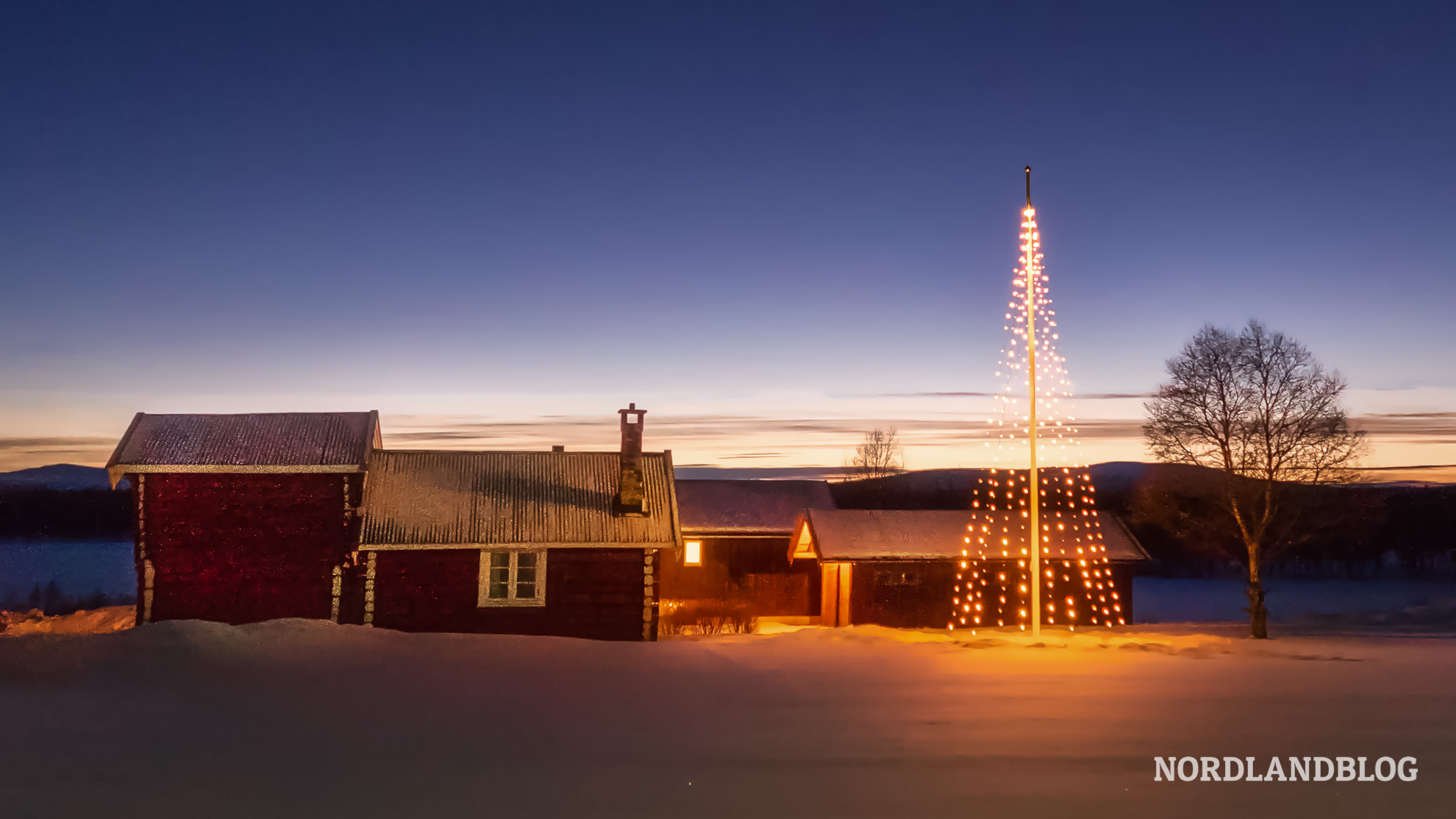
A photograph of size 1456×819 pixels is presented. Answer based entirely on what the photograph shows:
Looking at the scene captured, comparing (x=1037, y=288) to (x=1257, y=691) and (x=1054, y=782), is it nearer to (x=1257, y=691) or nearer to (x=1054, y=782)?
(x=1257, y=691)

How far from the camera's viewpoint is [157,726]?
998cm

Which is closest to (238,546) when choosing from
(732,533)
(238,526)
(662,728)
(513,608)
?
(238,526)

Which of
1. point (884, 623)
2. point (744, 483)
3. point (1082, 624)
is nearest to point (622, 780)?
point (884, 623)

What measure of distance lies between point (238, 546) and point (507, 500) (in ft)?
20.5

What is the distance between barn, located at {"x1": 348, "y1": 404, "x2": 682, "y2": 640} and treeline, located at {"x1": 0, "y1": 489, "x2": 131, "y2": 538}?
79.6m

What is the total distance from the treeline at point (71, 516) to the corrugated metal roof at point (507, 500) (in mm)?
78553

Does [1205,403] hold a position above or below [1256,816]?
above

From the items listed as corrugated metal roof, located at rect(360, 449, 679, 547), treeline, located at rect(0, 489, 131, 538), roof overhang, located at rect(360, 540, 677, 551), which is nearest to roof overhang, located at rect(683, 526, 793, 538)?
corrugated metal roof, located at rect(360, 449, 679, 547)

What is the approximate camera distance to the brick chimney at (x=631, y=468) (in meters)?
22.5

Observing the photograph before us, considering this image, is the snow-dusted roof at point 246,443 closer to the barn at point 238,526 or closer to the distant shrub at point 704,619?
the barn at point 238,526

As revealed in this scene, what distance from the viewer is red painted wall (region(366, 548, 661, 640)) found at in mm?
21266

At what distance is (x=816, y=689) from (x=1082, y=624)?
21152 mm

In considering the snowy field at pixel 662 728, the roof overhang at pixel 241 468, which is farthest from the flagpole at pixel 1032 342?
the roof overhang at pixel 241 468

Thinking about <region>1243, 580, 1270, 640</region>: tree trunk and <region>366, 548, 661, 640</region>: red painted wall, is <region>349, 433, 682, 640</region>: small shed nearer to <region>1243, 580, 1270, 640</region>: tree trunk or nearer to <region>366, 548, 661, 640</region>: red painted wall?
<region>366, 548, 661, 640</region>: red painted wall
